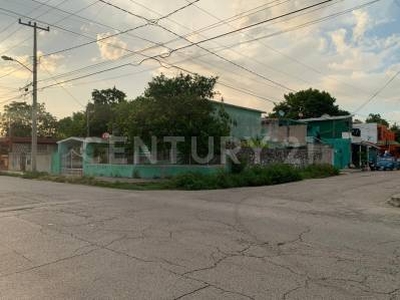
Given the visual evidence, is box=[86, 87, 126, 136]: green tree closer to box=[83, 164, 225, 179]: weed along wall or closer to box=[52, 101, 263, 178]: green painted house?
box=[52, 101, 263, 178]: green painted house

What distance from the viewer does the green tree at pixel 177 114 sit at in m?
26.6

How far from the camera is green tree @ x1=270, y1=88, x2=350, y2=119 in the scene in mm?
67438

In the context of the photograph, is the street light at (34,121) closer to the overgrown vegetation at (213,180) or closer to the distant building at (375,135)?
the overgrown vegetation at (213,180)

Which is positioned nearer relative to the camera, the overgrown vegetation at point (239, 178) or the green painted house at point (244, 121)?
the overgrown vegetation at point (239, 178)

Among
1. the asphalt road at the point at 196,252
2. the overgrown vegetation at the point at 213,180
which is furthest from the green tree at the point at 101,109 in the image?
the asphalt road at the point at 196,252

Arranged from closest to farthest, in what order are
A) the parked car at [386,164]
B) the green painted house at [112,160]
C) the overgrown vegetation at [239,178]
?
1. the overgrown vegetation at [239,178]
2. the green painted house at [112,160]
3. the parked car at [386,164]

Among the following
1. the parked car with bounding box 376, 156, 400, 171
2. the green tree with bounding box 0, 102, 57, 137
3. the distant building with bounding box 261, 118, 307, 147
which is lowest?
the parked car with bounding box 376, 156, 400, 171

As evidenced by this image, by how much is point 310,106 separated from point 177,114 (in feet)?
148

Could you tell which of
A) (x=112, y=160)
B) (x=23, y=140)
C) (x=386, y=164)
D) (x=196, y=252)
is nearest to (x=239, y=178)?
(x=112, y=160)

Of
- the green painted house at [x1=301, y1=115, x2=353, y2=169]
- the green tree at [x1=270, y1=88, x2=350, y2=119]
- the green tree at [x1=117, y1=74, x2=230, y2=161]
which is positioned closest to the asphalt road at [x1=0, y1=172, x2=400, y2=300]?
the green tree at [x1=117, y1=74, x2=230, y2=161]

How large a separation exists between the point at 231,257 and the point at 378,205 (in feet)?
32.9

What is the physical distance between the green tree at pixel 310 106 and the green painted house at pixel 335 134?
41.3 feet

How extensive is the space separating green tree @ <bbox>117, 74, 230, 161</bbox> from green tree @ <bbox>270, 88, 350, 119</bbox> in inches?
1578

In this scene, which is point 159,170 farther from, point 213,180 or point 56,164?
point 56,164
